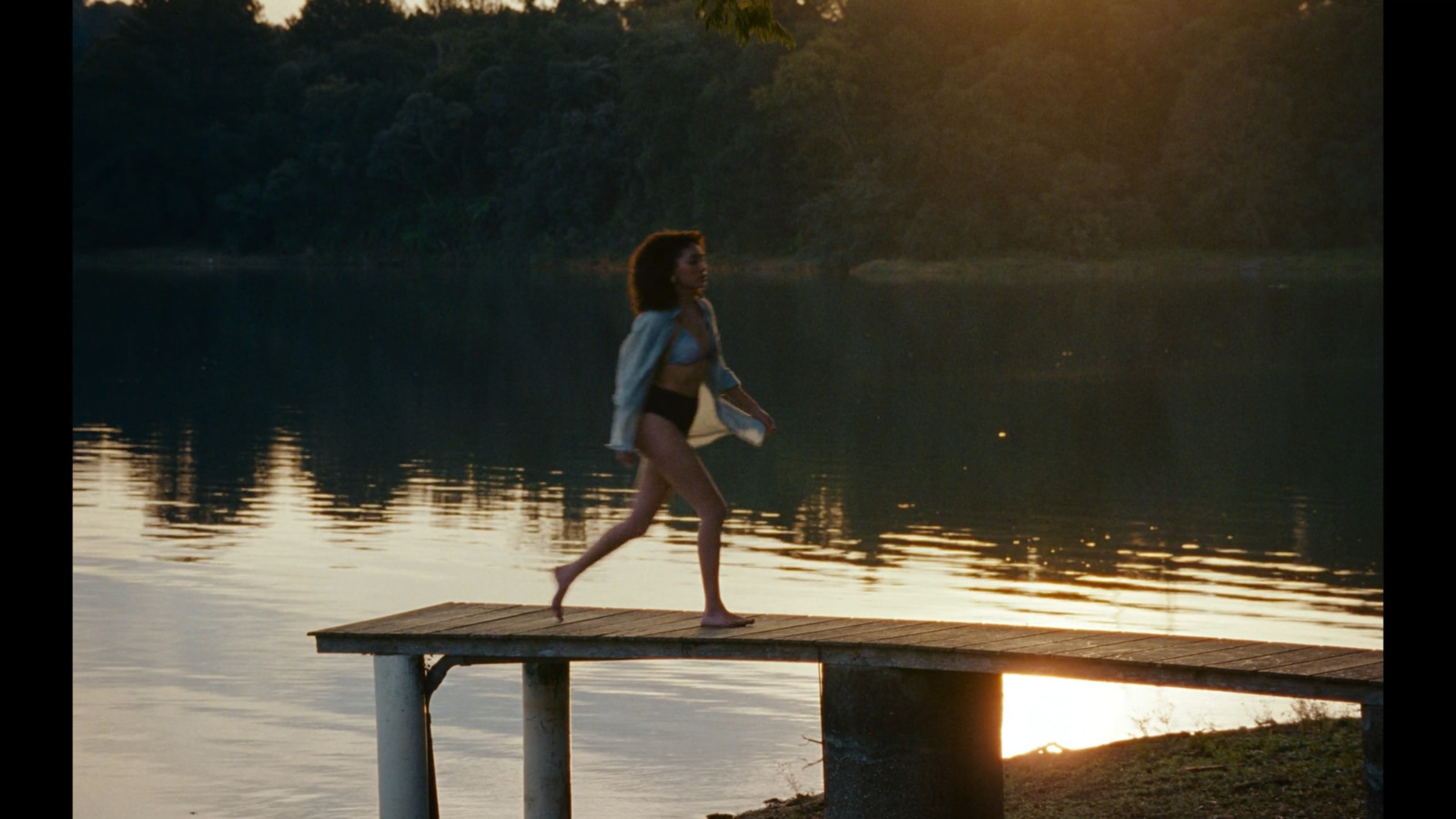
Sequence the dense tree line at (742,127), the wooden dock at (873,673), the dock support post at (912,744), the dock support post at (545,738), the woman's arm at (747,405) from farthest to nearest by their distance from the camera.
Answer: the dense tree line at (742,127), the dock support post at (545,738), the woman's arm at (747,405), the dock support post at (912,744), the wooden dock at (873,673)

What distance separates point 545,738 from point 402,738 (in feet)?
1.68

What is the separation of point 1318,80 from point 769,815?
68.1m

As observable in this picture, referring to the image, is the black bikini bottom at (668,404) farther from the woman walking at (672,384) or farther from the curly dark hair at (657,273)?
the curly dark hair at (657,273)

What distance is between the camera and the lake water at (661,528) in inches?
355

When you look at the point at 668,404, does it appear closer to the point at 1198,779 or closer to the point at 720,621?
the point at 720,621

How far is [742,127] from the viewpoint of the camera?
81.0 metres

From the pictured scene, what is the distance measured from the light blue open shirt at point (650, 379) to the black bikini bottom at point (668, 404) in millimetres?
27

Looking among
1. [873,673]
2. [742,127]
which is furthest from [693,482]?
[742,127]

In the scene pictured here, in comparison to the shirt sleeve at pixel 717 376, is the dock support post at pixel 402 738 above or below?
below

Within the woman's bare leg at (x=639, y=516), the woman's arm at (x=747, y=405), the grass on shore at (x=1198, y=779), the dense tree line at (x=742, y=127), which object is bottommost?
the grass on shore at (x=1198, y=779)

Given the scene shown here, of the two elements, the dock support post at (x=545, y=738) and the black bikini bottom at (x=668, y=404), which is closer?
the black bikini bottom at (x=668, y=404)

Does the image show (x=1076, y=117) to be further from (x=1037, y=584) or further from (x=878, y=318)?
(x=1037, y=584)

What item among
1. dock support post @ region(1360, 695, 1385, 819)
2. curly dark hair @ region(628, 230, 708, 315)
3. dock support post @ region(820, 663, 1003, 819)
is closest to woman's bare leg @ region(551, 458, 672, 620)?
curly dark hair @ region(628, 230, 708, 315)

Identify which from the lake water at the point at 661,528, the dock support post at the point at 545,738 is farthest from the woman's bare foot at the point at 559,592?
the lake water at the point at 661,528
